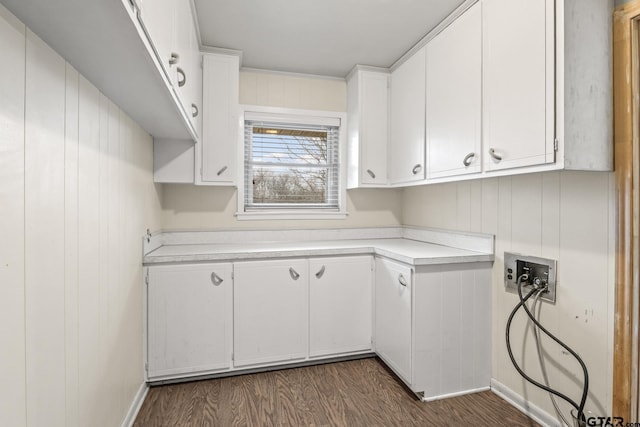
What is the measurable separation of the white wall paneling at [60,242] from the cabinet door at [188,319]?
15.0 inches

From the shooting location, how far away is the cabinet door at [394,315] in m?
2.04

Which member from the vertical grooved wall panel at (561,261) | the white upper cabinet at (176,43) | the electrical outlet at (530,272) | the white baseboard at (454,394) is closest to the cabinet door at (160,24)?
the white upper cabinet at (176,43)

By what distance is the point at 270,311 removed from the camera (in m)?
2.32

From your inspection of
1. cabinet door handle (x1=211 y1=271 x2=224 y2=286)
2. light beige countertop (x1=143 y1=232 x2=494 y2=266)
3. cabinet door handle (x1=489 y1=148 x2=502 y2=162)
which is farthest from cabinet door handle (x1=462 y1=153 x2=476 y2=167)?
cabinet door handle (x1=211 y1=271 x2=224 y2=286)

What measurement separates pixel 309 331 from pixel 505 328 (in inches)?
50.4

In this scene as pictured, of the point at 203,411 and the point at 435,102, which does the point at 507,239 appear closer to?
the point at 435,102

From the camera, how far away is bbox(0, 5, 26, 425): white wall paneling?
0.77 meters

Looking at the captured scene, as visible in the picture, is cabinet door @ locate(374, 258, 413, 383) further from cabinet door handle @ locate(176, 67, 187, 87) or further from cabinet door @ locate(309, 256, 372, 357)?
cabinet door handle @ locate(176, 67, 187, 87)

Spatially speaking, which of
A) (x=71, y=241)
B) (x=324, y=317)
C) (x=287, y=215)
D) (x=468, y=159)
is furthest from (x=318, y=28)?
(x=324, y=317)

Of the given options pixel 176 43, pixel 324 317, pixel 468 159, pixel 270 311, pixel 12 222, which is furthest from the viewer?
pixel 324 317

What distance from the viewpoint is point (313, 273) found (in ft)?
7.86

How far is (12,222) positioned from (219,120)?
1.82 metres

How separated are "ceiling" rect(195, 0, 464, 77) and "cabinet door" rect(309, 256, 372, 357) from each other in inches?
62.5

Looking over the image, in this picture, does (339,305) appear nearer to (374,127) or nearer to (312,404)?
(312,404)
